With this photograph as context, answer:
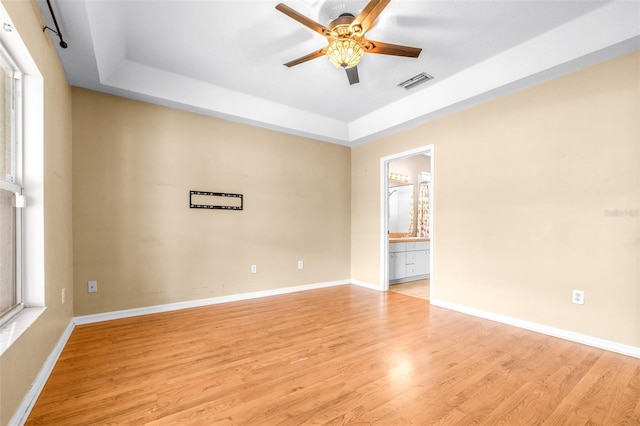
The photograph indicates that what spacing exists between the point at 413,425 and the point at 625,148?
9.36 feet

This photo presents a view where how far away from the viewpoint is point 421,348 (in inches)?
99.2

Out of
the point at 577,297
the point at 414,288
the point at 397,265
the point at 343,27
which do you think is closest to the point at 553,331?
the point at 577,297

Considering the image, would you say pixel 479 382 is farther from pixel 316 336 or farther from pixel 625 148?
pixel 625 148

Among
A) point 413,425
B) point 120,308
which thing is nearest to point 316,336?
point 413,425

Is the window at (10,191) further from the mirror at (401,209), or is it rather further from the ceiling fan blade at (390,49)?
the mirror at (401,209)

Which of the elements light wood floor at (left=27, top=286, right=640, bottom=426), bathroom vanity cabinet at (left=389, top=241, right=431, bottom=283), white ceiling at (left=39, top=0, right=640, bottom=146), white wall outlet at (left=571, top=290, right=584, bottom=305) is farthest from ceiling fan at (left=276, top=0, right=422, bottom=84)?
bathroom vanity cabinet at (left=389, top=241, right=431, bottom=283)

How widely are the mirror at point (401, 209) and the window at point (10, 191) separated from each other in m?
5.72

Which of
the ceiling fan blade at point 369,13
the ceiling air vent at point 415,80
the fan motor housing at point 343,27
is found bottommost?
the ceiling fan blade at point 369,13

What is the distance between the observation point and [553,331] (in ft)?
9.25

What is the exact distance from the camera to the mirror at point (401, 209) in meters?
6.41

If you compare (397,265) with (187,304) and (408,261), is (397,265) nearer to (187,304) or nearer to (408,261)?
(408,261)

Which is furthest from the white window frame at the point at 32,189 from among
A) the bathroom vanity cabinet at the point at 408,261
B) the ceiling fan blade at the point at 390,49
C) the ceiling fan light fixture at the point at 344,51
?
the bathroom vanity cabinet at the point at 408,261

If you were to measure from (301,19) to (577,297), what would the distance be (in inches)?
135

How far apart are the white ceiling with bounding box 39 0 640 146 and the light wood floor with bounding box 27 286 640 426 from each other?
255cm
